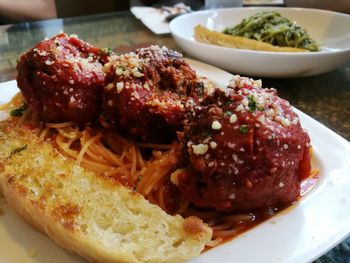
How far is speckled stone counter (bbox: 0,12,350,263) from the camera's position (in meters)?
3.37

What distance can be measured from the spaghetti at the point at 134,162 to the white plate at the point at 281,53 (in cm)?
157

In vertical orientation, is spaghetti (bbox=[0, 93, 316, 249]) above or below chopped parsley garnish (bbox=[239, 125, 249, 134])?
below

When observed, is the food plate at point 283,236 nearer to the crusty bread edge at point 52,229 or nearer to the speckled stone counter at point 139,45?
the crusty bread edge at point 52,229

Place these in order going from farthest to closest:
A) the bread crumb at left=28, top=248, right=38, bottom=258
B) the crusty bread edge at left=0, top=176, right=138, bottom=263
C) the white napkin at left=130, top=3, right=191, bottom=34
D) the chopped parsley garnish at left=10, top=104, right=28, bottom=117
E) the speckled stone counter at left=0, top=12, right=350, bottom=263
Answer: the white napkin at left=130, top=3, right=191, bottom=34 < the speckled stone counter at left=0, top=12, right=350, bottom=263 < the chopped parsley garnish at left=10, top=104, right=28, bottom=117 < the bread crumb at left=28, top=248, right=38, bottom=258 < the crusty bread edge at left=0, top=176, right=138, bottom=263

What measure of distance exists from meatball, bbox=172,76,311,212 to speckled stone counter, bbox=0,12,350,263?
0.44 metres

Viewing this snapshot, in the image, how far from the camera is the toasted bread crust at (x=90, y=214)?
172 cm

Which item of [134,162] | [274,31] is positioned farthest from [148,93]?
[274,31]

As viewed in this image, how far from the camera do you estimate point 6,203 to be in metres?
2.19

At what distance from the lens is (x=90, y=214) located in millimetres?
1889

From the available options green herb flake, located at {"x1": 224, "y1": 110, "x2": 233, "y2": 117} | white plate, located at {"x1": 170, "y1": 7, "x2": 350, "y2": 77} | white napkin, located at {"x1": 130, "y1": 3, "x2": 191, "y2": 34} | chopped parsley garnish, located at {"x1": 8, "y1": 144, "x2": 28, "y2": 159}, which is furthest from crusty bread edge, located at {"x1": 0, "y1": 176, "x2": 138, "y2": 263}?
white napkin, located at {"x1": 130, "y1": 3, "x2": 191, "y2": 34}

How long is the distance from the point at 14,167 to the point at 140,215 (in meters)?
0.70

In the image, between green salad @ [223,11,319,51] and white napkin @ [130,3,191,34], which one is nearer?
green salad @ [223,11,319,51]

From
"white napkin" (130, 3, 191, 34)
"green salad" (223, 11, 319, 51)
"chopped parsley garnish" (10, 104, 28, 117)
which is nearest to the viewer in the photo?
"chopped parsley garnish" (10, 104, 28, 117)

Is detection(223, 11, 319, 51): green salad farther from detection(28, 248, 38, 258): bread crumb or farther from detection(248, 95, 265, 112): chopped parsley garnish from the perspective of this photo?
detection(28, 248, 38, 258): bread crumb
